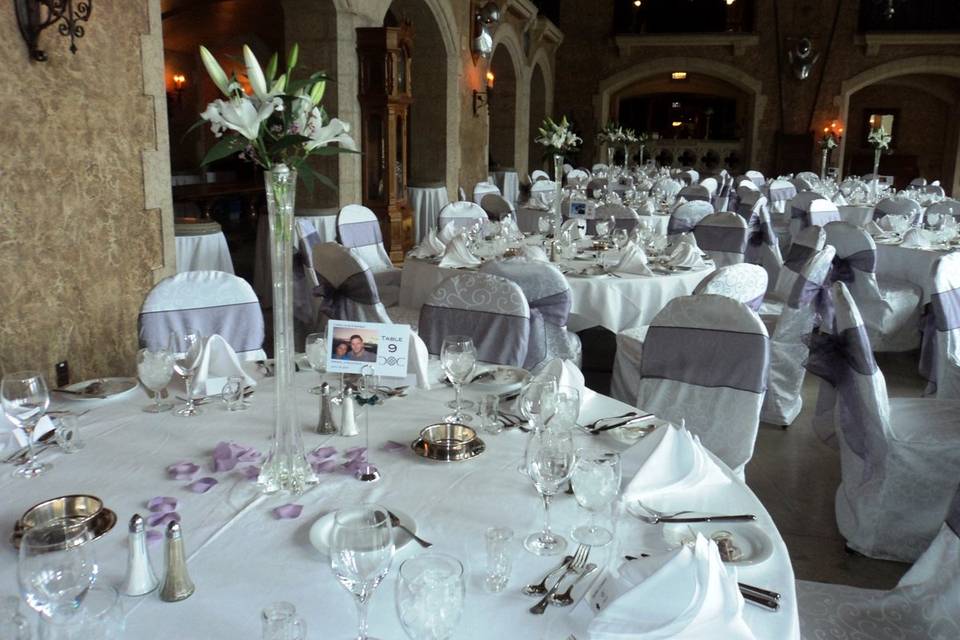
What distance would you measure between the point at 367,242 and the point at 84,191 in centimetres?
217

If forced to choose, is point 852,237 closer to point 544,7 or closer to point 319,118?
point 319,118

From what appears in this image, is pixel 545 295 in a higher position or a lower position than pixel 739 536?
higher

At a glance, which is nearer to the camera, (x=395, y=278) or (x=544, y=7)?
(x=395, y=278)

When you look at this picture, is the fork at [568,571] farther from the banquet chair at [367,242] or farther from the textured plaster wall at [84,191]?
the banquet chair at [367,242]

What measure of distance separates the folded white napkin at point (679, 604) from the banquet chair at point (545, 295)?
7.46 ft

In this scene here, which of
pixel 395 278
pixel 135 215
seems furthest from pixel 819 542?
pixel 135 215

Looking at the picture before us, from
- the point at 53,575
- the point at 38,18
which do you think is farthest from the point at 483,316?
the point at 38,18

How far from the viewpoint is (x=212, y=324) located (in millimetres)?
2824

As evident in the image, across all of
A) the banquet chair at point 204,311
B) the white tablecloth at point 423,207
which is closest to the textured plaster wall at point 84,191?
the banquet chair at point 204,311

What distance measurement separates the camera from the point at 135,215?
427cm

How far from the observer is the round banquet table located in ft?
3.95

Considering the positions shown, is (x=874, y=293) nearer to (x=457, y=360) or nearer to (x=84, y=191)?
(x=457, y=360)

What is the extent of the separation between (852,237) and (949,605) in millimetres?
3762

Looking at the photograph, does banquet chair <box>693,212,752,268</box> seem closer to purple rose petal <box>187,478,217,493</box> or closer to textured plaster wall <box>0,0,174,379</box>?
textured plaster wall <box>0,0,174,379</box>
